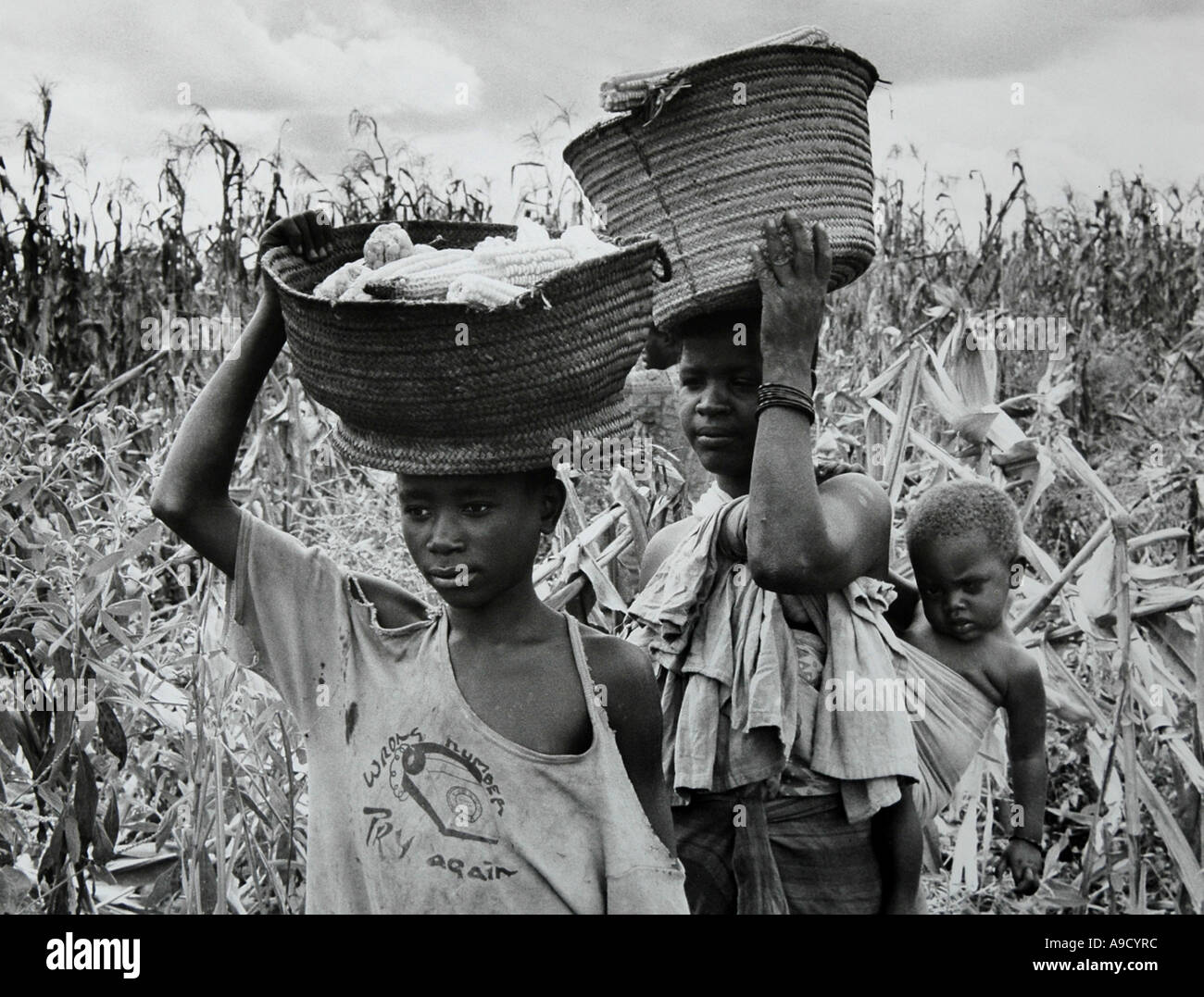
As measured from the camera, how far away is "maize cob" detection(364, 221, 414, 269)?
5.33ft

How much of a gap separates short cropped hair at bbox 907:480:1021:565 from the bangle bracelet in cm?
52

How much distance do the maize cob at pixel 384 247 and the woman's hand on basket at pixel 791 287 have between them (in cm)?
49

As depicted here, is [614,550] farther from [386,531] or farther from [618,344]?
[618,344]

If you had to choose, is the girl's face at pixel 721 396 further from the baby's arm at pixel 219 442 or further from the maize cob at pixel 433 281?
the baby's arm at pixel 219 442

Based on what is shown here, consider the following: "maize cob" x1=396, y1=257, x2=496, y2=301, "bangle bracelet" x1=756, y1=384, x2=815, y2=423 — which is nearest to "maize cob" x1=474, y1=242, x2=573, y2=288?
"maize cob" x1=396, y1=257, x2=496, y2=301

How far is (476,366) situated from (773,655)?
25.9 inches

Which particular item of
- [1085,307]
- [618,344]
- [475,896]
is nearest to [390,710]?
[475,896]

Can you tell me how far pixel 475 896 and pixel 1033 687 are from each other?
3.59ft

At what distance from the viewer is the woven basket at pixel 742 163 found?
183 centimetres

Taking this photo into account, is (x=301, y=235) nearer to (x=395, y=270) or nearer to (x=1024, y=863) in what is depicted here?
(x=395, y=270)

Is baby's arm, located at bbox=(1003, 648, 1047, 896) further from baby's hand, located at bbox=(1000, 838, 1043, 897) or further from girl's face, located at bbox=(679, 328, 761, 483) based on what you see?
girl's face, located at bbox=(679, 328, 761, 483)

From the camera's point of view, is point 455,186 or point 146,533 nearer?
point 146,533

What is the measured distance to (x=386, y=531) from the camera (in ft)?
10.6

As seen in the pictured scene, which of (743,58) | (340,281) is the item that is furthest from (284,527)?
(743,58)
